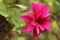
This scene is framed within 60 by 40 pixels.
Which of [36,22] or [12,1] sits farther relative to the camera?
[12,1]

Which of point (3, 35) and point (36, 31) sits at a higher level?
point (36, 31)

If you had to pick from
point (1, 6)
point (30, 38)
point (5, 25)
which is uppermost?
point (1, 6)

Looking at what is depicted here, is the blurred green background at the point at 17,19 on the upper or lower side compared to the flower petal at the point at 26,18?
lower

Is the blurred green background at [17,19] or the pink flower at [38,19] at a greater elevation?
the pink flower at [38,19]

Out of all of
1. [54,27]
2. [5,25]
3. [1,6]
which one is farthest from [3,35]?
[54,27]

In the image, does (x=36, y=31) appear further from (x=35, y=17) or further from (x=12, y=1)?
(x=12, y=1)

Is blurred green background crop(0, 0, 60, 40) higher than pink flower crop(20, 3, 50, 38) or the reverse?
the reverse

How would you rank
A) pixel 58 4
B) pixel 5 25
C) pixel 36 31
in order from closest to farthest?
pixel 36 31 → pixel 5 25 → pixel 58 4

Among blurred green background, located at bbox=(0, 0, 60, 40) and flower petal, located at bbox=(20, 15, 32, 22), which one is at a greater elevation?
flower petal, located at bbox=(20, 15, 32, 22)
